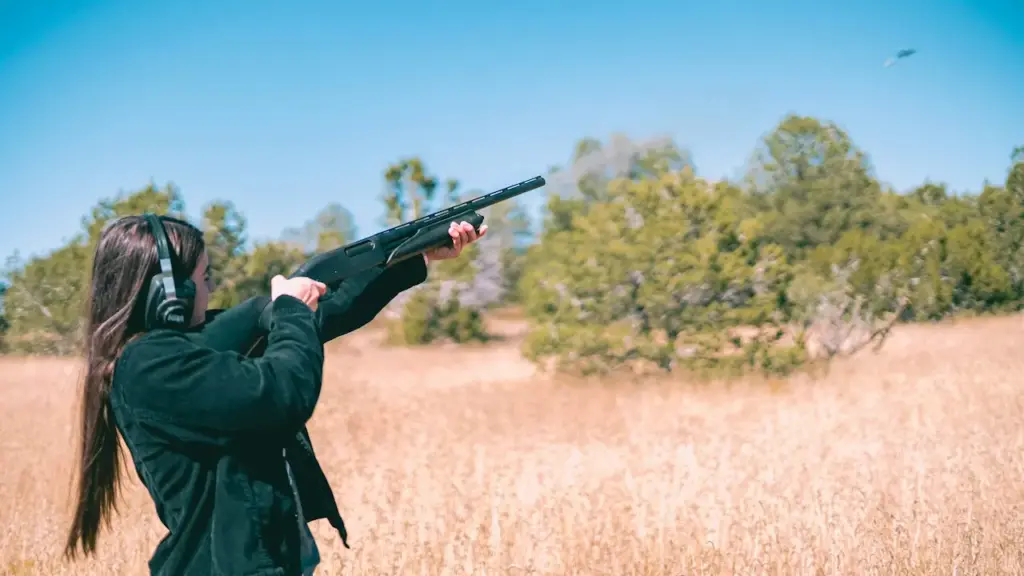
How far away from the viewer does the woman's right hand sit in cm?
217

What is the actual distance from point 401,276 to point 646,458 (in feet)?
17.1

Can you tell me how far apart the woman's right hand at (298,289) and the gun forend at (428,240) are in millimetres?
664

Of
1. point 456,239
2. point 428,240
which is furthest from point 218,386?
point 456,239

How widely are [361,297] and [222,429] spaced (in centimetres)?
105

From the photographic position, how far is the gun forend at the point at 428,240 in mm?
2904

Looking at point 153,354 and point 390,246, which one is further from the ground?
point 390,246

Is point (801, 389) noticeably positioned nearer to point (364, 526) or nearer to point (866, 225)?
point (364, 526)

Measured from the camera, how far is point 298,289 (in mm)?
2191

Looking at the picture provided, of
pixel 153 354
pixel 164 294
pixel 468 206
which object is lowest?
pixel 153 354

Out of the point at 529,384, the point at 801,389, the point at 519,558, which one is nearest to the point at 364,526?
the point at 519,558

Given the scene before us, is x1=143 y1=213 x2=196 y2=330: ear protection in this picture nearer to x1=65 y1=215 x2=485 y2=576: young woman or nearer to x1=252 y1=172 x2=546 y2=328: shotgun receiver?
x1=65 y1=215 x2=485 y2=576: young woman

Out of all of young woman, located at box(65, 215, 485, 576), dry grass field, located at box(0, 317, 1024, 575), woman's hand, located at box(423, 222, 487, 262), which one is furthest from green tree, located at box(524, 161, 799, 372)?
young woman, located at box(65, 215, 485, 576)

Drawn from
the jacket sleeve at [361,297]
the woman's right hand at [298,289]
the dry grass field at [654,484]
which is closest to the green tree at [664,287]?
the dry grass field at [654,484]

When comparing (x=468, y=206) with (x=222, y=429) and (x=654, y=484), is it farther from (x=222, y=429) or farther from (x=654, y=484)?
(x=654, y=484)
